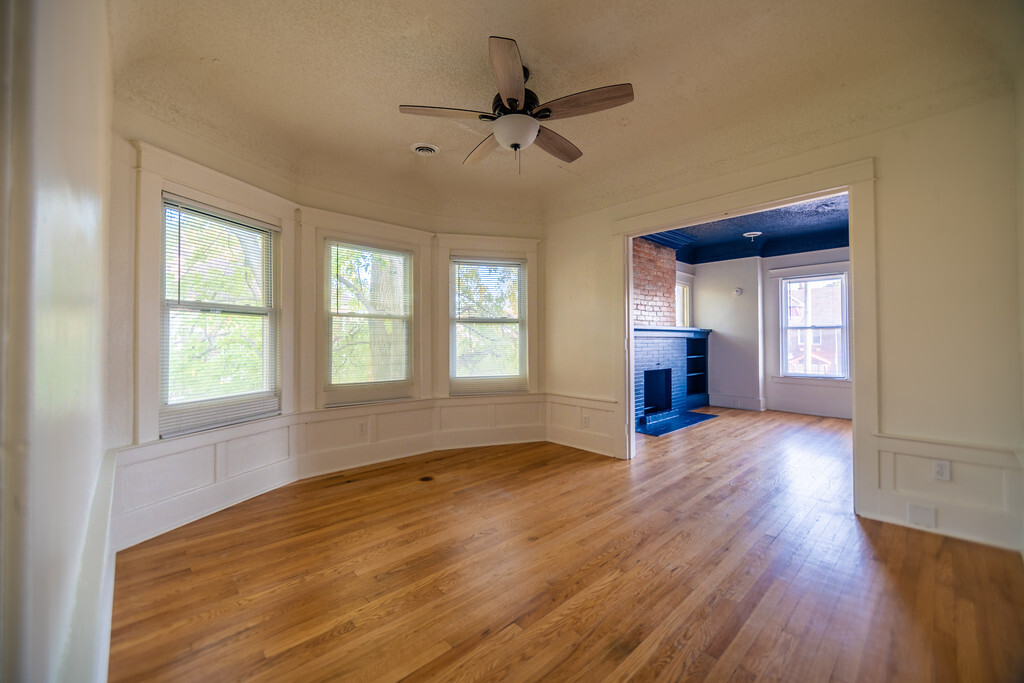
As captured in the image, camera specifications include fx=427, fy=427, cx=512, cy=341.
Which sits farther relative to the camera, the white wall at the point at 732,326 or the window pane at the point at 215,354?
the white wall at the point at 732,326

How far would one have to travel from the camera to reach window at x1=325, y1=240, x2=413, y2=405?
156 inches

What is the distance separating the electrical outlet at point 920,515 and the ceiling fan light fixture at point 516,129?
3.40 m

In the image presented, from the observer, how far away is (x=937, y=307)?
8.81 ft

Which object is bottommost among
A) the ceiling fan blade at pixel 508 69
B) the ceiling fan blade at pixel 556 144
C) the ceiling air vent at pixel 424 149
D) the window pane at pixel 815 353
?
the window pane at pixel 815 353

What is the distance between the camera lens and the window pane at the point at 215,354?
9.37 ft

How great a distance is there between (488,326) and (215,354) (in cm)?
262

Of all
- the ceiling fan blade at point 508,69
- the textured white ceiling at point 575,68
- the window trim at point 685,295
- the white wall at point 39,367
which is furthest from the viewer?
the window trim at point 685,295

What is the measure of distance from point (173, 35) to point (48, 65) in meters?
2.67

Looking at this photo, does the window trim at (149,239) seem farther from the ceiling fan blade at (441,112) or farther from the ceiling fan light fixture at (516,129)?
the ceiling fan light fixture at (516,129)

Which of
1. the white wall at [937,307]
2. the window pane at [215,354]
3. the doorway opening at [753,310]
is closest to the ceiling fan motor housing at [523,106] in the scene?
the white wall at [937,307]

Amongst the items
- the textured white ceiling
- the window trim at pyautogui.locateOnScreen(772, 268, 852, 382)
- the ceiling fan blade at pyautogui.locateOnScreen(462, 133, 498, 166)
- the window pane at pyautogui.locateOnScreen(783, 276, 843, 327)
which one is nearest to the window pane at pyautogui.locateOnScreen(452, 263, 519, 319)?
the textured white ceiling

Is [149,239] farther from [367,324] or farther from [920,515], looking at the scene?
[920,515]

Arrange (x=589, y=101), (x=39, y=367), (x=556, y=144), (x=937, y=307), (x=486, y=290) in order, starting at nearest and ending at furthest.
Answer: (x=39, y=367) < (x=589, y=101) < (x=937, y=307) < (x=556, y=144) < (x=486, y=290)

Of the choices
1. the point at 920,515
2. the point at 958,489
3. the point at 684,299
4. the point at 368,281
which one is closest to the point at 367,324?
the point at 368,281
